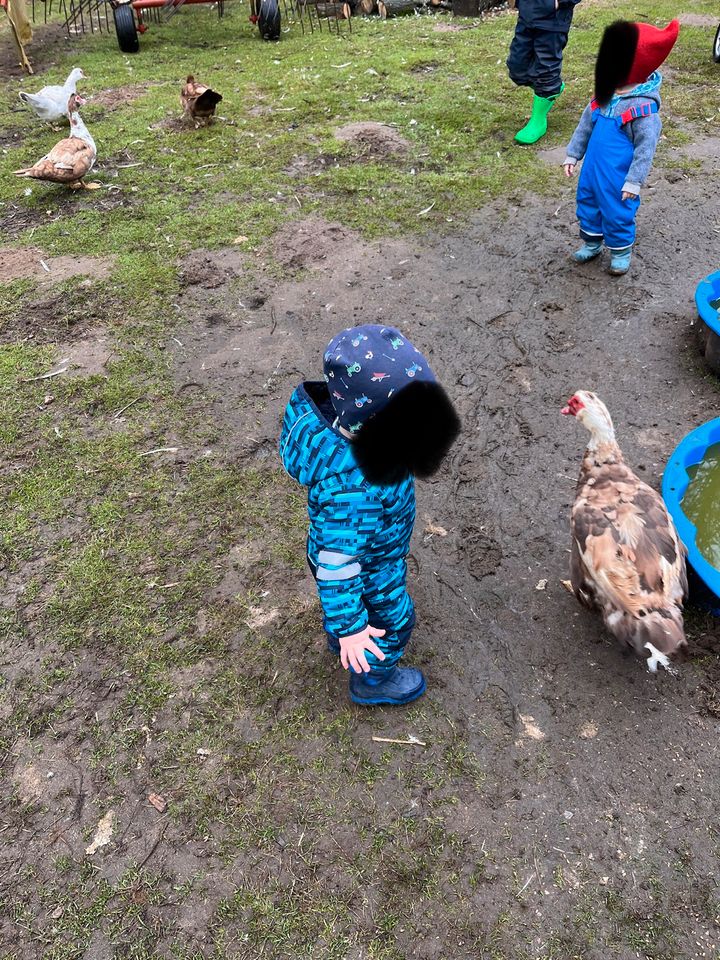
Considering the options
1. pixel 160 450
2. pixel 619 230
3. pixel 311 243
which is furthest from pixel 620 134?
pixel 160 450

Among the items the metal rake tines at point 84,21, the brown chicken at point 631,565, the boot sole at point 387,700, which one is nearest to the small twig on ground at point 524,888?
the boot sole at point 387,700

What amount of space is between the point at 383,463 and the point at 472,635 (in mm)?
1364

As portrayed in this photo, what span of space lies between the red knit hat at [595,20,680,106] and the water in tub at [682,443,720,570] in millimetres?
2499

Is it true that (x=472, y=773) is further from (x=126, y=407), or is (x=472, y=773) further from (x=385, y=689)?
(x=126, y=407)

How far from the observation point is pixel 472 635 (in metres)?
3.05

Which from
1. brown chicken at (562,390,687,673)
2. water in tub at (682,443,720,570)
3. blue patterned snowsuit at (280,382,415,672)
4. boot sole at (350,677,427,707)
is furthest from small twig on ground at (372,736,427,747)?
water in tub at (682,443,720,570)

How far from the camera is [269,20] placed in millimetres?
10180

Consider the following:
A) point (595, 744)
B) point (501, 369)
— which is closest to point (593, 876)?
point (595, 744)

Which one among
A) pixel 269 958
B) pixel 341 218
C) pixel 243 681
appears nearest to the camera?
pixel 269 958

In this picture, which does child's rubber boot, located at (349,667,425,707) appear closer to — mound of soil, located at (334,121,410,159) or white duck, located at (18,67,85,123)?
mound of soil, located at (334,121,410,159)

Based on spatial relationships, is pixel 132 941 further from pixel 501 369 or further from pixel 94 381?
pixel 501 369

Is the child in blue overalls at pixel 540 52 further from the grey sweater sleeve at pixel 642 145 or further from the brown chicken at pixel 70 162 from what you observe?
the brown chicken at pixel 70 162

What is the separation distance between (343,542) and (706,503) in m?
2.08

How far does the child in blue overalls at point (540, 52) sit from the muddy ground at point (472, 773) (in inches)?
154
